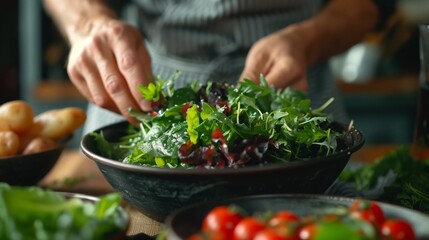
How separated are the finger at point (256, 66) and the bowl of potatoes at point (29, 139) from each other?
1.11ft

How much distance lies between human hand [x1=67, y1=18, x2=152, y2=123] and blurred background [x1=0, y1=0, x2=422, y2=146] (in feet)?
6.23

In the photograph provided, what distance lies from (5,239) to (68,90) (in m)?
2.54

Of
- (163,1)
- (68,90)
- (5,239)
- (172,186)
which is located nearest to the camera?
(5,239)

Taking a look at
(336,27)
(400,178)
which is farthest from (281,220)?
(336,27)

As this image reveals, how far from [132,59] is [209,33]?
481 mm

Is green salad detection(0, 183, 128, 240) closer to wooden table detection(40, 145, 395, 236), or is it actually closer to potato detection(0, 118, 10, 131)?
wooden table detection(40, 145, 395, 236)

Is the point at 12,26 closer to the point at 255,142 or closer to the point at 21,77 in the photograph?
the point at 21,77

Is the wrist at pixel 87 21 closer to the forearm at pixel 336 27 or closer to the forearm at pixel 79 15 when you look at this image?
the forearm at pixel 79 15

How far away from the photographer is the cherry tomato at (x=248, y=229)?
0.59 metres

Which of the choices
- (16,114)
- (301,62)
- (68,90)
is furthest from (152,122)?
(68,90)

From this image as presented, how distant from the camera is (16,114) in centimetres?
115

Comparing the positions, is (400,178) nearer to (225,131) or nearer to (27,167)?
(225,131)

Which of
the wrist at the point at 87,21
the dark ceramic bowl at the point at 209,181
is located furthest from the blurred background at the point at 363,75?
the dark ceramic bowl at the point at 209,181

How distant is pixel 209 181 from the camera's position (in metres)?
0.80
